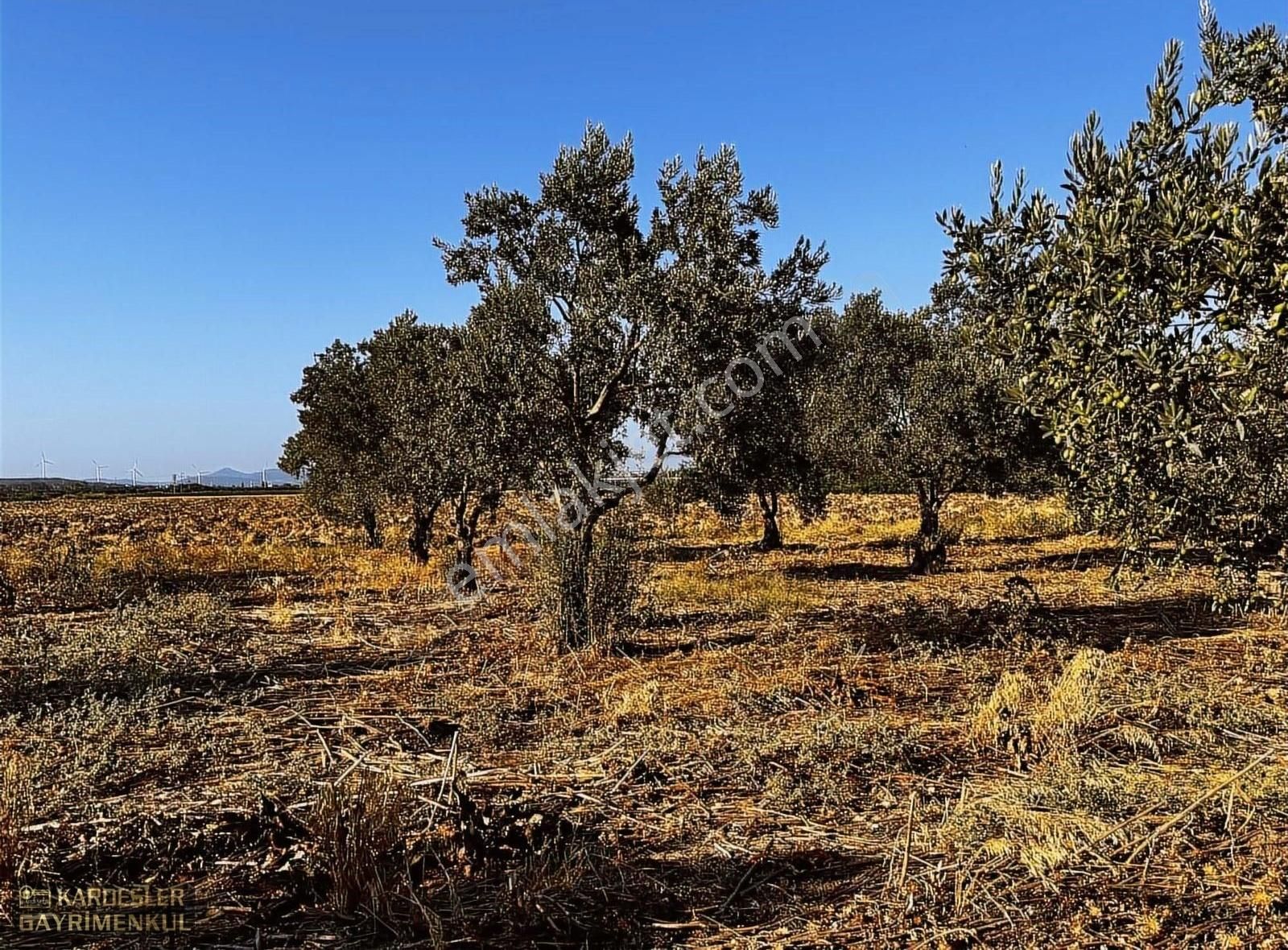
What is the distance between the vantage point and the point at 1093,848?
502 centimetres

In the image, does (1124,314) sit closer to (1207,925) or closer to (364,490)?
(1207,925)

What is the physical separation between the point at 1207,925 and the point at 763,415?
8177mm

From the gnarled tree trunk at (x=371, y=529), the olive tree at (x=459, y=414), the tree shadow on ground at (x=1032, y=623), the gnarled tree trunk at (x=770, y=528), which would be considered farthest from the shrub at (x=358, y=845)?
the gnarled tree trunk at (x=770, y=528)

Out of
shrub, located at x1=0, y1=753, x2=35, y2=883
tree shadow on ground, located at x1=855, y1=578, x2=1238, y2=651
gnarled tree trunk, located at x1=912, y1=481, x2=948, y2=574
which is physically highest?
gnarled tree trunk, located at x1=912, y1=481, x2=948, y2=574

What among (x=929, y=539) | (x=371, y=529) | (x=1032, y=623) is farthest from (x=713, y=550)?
(x=1032, y=623)

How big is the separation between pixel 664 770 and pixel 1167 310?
4.89m

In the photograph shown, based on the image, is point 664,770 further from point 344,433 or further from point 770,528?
point 770,528

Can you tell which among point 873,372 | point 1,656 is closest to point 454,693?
point 1,656

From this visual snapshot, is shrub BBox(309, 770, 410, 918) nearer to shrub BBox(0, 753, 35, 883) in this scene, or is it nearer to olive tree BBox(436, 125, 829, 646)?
shrub BBox(0, 753, 35, 883)

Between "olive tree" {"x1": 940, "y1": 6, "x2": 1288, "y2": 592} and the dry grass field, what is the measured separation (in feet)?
6.35

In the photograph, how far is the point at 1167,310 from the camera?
492cm

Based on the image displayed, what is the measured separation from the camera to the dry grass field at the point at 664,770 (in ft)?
14.8

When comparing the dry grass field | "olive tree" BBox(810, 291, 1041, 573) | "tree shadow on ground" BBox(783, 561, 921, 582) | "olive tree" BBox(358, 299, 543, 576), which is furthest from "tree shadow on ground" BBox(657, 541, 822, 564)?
the dry grass field

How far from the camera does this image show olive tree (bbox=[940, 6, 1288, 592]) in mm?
4684
